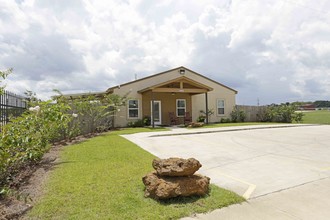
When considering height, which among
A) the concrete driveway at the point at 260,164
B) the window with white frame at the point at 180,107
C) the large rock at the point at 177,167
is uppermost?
the window with white frame at the point at 180,107

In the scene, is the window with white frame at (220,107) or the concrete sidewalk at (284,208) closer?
the concrete sidewalk at (284,208)

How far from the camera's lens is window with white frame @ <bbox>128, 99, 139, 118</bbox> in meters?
19.2

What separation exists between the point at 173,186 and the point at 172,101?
17.1 meters

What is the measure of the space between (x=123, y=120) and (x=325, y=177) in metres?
15.0

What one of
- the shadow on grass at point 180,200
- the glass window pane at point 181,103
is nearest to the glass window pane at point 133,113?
the glass window pane at point 181,103

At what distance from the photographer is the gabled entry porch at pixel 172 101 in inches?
Answer: 753

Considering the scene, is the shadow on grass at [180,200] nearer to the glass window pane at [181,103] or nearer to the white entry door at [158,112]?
the white entry door at [158,112]

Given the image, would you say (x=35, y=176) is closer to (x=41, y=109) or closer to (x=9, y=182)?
(x=9, y=182)

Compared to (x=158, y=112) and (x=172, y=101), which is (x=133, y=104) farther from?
(x=172, y=101)

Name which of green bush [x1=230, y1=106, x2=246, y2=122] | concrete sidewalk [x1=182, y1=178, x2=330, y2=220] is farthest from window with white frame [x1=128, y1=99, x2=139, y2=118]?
concrete sidewalk [x1=182, y1=178, x2=330, y2=220]

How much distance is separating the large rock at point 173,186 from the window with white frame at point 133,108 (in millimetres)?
14986

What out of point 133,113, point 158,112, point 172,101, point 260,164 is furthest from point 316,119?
point 260,164

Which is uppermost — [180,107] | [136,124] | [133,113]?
[180,107]

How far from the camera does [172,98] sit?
828 inches
